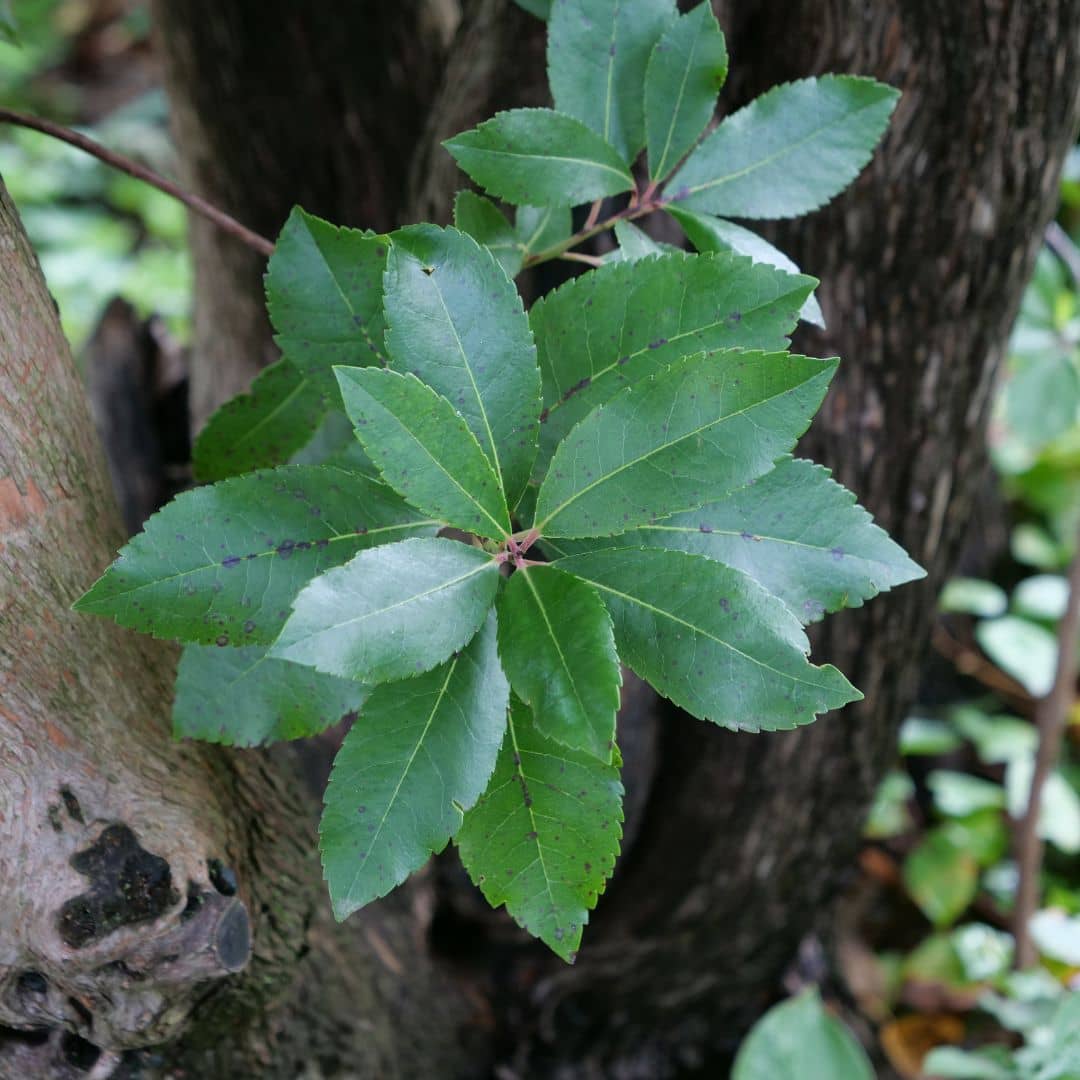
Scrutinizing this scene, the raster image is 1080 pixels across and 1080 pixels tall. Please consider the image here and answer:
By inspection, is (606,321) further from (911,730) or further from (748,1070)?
(911,730)

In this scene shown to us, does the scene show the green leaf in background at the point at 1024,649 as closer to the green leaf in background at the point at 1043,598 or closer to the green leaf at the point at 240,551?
the green leaf in background at the point at 1043,598

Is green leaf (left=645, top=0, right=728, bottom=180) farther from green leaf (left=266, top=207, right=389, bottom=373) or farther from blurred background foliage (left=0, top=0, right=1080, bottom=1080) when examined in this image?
blurred background foliage (left=0, top=0, right=1080, bottom=1080)

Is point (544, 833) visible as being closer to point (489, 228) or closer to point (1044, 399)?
point (489, 228)

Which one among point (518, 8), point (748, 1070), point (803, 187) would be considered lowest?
point (748, 1070)

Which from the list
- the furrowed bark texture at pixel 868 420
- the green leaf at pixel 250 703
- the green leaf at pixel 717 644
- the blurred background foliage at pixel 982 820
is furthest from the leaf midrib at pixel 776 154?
the blurred background foliage at pixel 982 820

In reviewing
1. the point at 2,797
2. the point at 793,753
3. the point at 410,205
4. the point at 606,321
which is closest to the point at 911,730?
the point at 793,753

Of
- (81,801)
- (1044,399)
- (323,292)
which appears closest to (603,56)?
(323,292)
